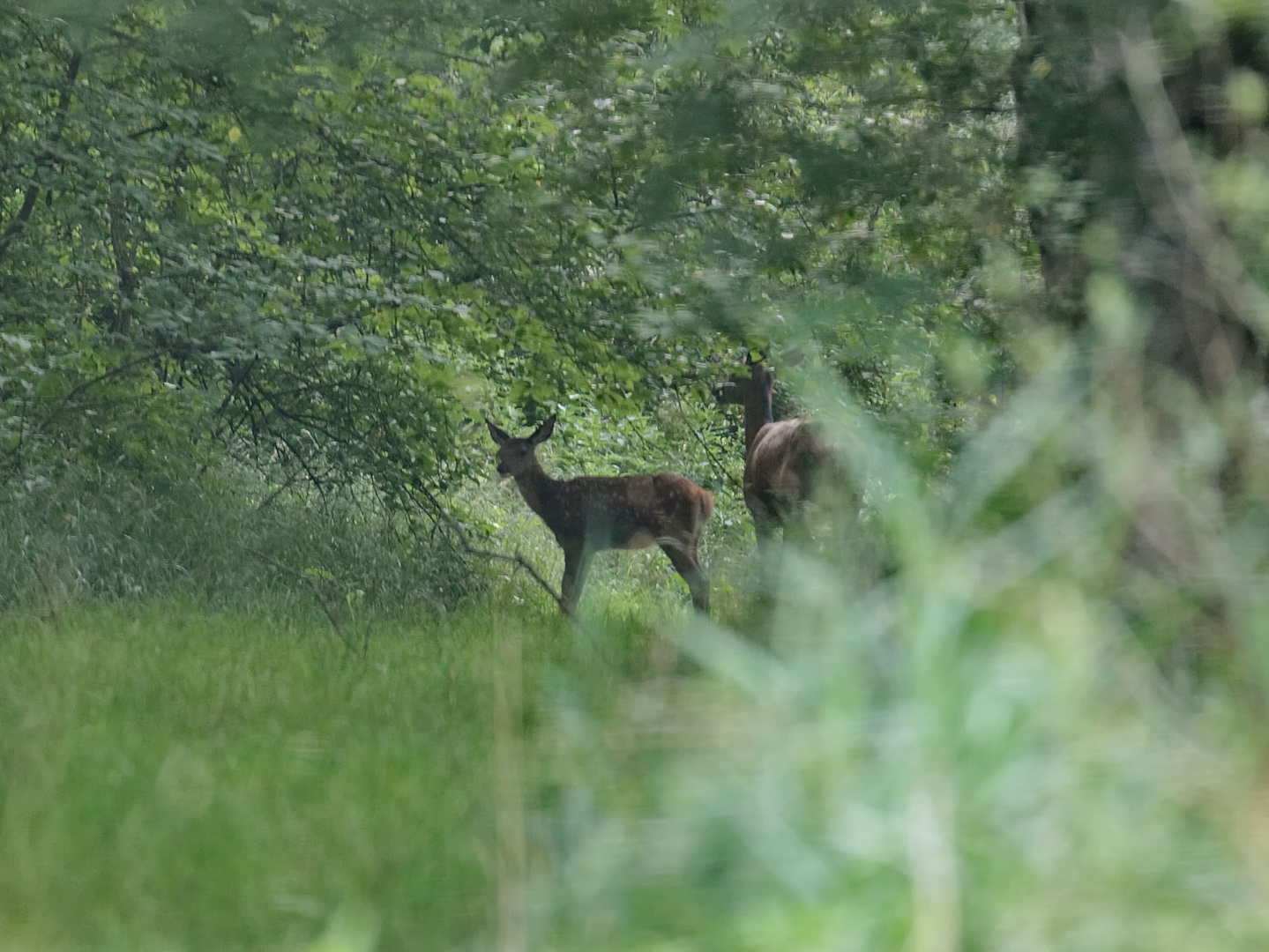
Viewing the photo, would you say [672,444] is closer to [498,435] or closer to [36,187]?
[498,435]

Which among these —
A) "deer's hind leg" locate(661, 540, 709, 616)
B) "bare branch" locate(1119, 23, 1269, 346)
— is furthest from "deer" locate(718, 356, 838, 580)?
"bare branch" locate(1119, 23, 1269, 346)

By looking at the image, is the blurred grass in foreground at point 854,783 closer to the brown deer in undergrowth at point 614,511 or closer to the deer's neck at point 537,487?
the brown deer in undergrowth at point 614,511

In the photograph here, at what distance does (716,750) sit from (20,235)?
25.4 feet

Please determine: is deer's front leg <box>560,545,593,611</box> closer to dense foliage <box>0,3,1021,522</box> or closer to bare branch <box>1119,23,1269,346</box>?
dense foliage <box>0,3,1021,522</box>

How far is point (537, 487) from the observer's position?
11422 millimetres

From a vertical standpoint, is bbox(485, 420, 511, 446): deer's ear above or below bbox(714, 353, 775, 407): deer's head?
below

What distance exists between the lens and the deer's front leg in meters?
10.3

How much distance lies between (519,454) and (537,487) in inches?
12.8

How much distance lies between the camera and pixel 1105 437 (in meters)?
2.52

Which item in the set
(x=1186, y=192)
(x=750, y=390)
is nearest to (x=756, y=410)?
(x=750, y=390)

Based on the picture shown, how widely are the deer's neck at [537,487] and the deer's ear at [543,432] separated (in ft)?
0.68

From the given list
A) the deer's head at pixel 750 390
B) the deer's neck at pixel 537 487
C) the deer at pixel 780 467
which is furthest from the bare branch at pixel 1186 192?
the deer's head at pixel 750 390

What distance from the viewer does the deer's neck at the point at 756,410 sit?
39.9 feet

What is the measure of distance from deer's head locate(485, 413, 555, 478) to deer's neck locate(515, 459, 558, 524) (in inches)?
1.5
